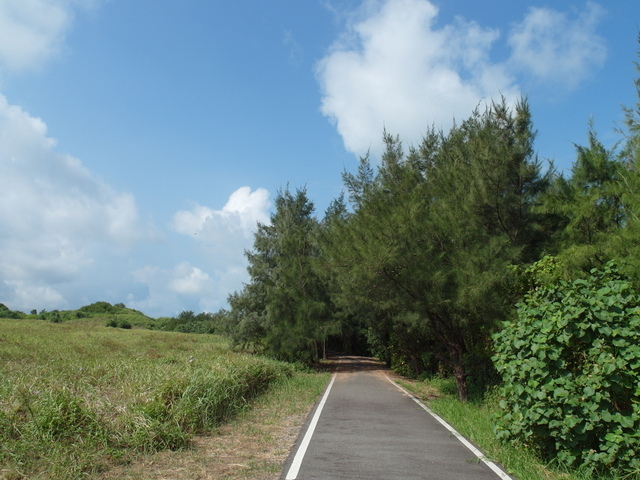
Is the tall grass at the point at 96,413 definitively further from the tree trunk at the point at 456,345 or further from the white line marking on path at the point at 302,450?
the tree trunk at the point at 456,345

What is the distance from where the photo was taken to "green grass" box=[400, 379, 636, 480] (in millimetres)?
6536

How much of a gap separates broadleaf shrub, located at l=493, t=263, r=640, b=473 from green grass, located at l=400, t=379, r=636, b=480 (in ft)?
0.66

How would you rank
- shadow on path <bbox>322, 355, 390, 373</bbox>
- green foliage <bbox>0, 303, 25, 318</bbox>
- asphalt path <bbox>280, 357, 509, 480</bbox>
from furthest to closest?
green foliage <bbox>0, 303, 25, 318</bbox>, shadow on path <bbox>322, 355, 390, 373</bbox>, asphalt path <bbox>280, 357, 509, 480</bbox>

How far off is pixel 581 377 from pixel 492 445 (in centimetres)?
252

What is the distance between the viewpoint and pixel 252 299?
108 feet

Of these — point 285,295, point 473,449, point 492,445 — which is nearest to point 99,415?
point 473,449

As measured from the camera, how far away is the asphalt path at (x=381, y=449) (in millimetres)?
6434

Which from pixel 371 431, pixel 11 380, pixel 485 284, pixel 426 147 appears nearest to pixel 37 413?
pixel 11 380

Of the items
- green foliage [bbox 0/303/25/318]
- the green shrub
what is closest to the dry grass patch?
the green shrub

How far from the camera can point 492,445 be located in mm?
8312

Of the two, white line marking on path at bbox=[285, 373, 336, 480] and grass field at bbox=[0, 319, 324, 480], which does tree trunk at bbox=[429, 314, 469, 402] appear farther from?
grass field at bbox=[0, 319, 324, 480]

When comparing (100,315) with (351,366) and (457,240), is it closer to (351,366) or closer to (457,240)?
(351,366)

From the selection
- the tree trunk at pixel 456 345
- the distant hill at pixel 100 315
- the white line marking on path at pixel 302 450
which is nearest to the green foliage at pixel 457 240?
the tree trunk at pixel 456 345

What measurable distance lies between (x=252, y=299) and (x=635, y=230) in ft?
86.1
